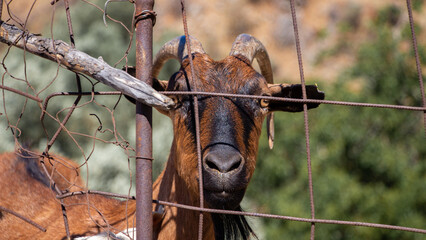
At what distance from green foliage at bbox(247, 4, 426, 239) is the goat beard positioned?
10.2 metres

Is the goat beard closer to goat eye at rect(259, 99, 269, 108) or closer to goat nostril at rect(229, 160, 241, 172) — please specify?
goat nostril at rect(229, 160, 241, 172)

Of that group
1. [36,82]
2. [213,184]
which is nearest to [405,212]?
[36,82]

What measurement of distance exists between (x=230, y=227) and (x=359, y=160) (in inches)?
484

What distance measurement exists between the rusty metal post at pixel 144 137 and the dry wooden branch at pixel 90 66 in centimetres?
10

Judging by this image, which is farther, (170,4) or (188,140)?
(170,4)

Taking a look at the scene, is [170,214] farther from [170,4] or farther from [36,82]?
[170,4]

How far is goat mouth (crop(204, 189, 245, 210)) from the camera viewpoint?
2748 mm

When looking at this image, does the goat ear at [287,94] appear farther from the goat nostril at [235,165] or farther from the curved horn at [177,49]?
the goat nostril at [235,165]

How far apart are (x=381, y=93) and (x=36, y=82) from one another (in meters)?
10.7

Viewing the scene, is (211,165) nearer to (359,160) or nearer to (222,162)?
→ (222,162)

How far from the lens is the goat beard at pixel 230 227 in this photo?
3146mm

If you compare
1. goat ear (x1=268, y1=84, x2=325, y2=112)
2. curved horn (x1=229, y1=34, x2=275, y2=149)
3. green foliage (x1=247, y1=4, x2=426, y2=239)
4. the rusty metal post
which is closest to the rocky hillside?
green foliage (x1=247, y1=4, x2=426, y2=239)

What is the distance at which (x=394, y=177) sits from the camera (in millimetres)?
14188

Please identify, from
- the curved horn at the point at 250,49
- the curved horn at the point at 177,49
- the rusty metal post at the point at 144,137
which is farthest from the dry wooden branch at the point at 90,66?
the curved horn at the point at 250,49
